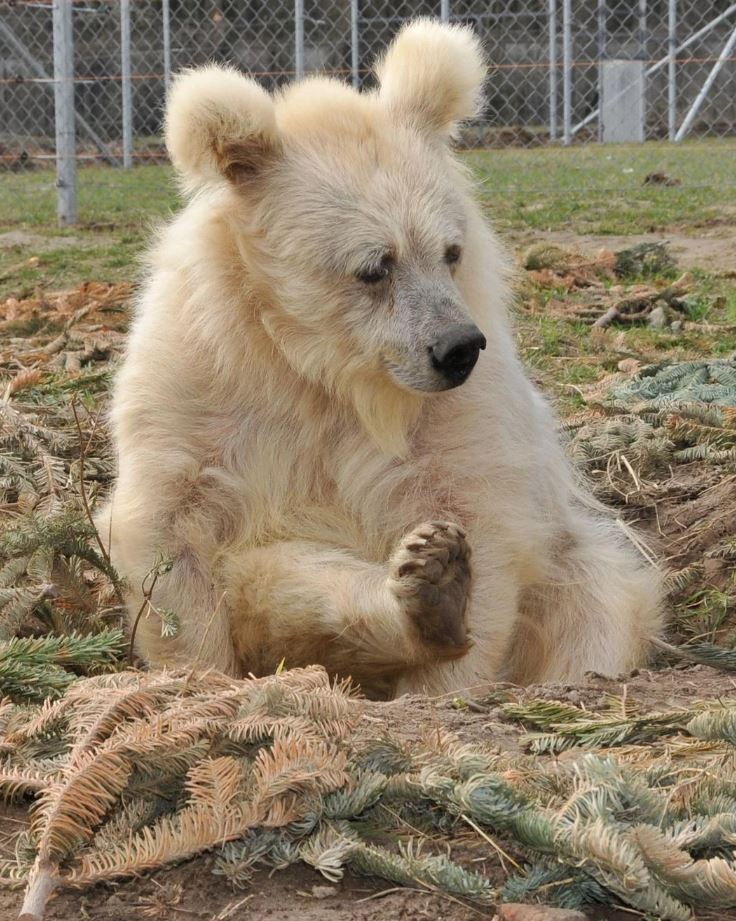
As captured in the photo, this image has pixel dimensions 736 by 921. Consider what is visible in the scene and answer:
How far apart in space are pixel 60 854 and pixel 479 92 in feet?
9.54

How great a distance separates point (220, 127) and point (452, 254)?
0.74 m

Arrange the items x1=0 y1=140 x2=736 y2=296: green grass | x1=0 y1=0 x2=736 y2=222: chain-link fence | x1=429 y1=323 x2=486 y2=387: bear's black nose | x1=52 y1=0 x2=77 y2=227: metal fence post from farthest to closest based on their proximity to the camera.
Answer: x1=0 y1=0 x2=736 y2=222: chain-link fence → x1=52 y1=0 x2=77 y2=227: metal fence post → x1=0 y1=140 x2=736 y2=296: green grass → x1=429 y1=323 x2=486 y2=387: bear's black nose

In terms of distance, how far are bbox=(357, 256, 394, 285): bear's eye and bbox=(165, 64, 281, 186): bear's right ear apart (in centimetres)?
46

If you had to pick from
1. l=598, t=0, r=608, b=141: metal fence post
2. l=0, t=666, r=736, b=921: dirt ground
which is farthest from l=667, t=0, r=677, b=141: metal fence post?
l=0, t=666, r=736, b=921: dirt ground

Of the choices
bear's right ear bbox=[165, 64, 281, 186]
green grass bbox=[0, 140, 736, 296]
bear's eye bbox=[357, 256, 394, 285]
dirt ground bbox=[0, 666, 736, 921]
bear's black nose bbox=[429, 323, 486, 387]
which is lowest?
green grass bbox=[0, 140, 736, 296]

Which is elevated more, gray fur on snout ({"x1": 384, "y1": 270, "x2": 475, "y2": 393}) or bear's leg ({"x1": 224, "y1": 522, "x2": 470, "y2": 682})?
gray fur on snout ({"x1": 384, "y1": 270, "x2": 475, "y2": 393})

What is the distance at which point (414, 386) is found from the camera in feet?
12.0

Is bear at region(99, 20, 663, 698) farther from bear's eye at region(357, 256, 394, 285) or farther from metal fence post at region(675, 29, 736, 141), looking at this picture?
metal fence post at region(675, 29, 736, 141)

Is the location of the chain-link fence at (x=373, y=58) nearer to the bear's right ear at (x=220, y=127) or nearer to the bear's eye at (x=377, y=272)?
the bear's right ear at (x=220, y=127)

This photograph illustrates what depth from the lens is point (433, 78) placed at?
399 centimetres

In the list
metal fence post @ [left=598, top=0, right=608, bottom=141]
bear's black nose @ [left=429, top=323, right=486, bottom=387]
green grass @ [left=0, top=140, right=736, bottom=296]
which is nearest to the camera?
bear's black nose @ [left=429, top=323, right=486, bottom=387]

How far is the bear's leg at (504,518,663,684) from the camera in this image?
13.3ft

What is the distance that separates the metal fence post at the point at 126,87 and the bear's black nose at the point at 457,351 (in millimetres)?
14653

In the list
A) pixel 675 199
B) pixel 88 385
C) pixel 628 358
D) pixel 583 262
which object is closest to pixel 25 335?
pixel 88 385
